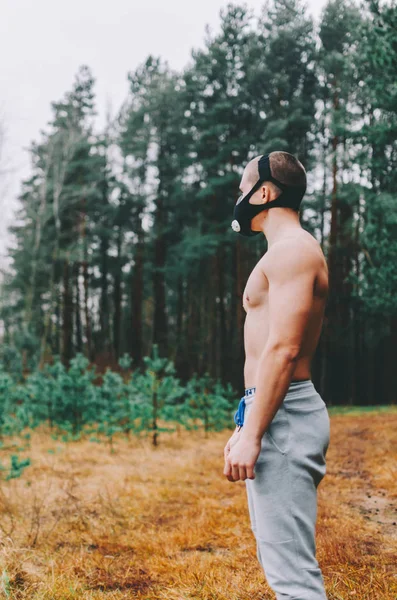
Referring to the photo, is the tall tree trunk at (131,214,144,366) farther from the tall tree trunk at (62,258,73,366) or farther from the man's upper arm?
the man's upper arm

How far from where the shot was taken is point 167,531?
4.58m

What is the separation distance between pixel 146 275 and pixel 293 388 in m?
29.5

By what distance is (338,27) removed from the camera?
20406mm

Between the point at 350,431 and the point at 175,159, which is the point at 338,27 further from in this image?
the point at 350,431

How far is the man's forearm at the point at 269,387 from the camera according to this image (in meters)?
1.79

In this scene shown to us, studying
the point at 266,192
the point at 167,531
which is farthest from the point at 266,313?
the point at 167,531

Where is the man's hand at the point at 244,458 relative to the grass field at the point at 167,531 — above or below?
above

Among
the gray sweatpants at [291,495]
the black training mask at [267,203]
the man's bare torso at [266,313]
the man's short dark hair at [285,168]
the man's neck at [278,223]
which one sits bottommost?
the gray sweatpants at [291,495]

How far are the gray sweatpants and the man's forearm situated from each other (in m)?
0.10

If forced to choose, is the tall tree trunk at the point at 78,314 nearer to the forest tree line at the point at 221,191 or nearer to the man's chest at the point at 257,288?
the forest tree line at the point at 221,191

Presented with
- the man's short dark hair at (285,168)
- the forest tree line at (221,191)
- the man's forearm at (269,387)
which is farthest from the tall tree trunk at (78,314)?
the man's forearm at (269,387)

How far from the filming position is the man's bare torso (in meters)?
1.94

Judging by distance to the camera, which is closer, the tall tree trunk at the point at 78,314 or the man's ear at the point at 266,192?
the man's ear at the point at 266,192

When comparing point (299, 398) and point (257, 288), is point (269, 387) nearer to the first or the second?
point (299, 398)
